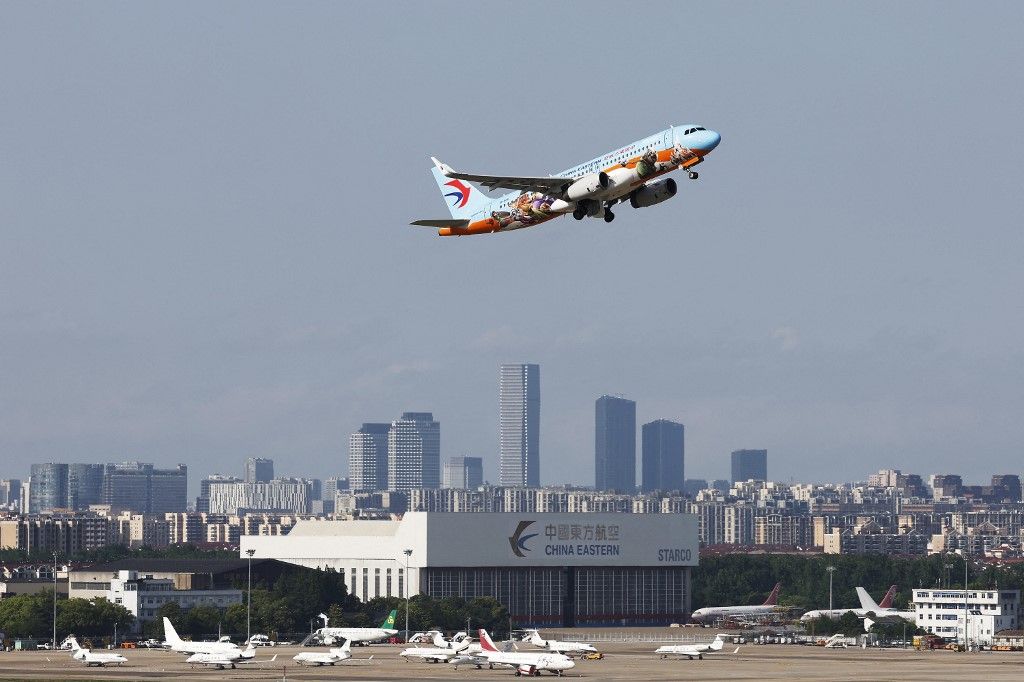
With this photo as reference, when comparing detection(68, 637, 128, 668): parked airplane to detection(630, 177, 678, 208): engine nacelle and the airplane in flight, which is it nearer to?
the airplane in flight

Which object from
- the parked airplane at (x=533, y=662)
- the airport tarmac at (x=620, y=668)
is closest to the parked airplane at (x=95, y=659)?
the airport tarmac at (x=620, y=668)

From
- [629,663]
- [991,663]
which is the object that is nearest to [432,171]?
[629,663]

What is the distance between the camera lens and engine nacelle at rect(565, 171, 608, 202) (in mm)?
106000

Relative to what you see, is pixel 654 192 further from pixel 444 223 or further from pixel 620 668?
pixel 620 668

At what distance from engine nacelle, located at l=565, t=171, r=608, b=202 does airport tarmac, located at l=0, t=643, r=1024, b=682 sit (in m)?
52.6

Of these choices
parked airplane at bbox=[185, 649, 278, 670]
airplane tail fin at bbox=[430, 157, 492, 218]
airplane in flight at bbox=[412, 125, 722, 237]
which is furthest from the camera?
parked airplane at bbox=[185, 649, 278, 670]

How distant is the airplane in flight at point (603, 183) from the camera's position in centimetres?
10450

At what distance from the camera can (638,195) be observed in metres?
107

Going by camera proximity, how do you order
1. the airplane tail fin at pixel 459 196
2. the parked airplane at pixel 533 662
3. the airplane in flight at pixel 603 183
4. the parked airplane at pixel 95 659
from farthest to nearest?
the parked airplane at pixel 95 659 < the parked airplane at pixel 533 662 < the airplane tail fin at pixel 459 196 < the airplane in flight at pixel 603 183

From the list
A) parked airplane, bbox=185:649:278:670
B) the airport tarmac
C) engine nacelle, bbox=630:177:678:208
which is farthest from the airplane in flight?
parked airplane, bbox=185:649:278:670

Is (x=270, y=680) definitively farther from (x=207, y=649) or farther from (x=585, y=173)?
(x=585, y=173)

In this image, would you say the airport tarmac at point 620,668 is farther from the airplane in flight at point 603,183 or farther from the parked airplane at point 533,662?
the airplane in flight at point 603,183

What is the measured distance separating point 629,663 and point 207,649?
37956 mm

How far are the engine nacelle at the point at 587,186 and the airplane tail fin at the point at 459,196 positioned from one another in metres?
10.7
